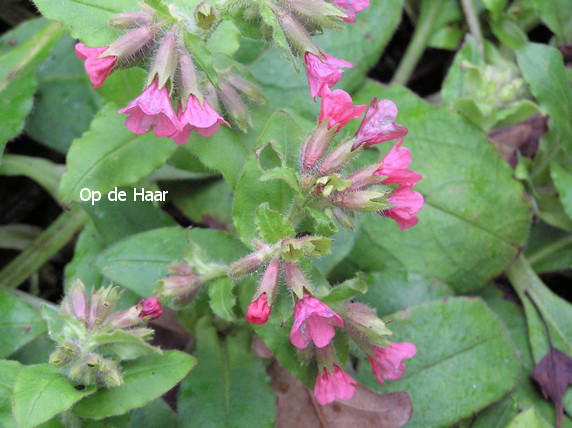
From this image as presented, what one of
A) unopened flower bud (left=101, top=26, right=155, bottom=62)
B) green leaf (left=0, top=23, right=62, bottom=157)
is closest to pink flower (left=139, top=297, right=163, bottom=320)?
unopened flower bud (left=101, top=26, right=155, bottom=62)

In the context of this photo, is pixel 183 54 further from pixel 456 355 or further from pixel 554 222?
pixel 554 222

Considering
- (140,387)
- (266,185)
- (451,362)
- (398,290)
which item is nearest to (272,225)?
(266,185)

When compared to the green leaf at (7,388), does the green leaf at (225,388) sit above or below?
below

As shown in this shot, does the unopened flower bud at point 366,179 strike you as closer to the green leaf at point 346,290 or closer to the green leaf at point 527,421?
the green leaf at point 346,290

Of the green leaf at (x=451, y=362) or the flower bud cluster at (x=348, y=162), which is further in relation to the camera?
the green leaf at (x=451, y=362)

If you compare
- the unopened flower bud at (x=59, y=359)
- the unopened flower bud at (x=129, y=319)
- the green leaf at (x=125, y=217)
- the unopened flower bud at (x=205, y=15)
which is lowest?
the green leaf at (x=125, y=217)

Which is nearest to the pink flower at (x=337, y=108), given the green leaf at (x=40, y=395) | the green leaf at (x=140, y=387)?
the green leaf at (x=140, y=387)

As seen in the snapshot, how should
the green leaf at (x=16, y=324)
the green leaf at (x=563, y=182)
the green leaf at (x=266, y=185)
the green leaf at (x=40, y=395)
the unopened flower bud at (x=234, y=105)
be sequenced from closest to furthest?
the green leaf at (x=40, y=395), the green leaf at (x=266, y=185), the unopened flower bud at (x=234, y=105), the green leaf at (x=16, y=324), the green leaf at (x=563, y=182)

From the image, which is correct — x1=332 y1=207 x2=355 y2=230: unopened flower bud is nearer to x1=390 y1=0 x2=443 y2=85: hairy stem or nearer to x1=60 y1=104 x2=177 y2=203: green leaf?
x1=60 y1=104 x2=177 y2=203: green leaf
